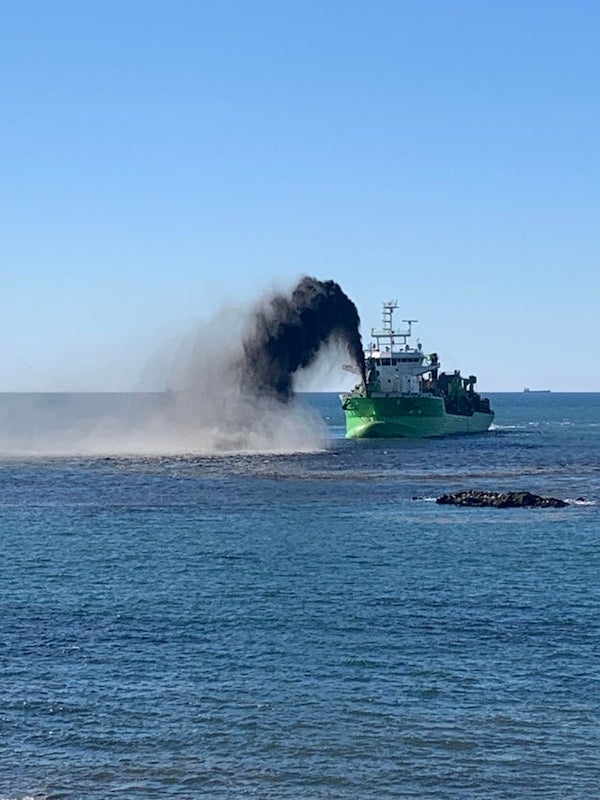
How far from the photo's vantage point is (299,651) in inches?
1253

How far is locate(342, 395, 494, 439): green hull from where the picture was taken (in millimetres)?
119188

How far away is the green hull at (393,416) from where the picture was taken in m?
119

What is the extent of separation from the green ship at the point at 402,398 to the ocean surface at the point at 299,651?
175 ft

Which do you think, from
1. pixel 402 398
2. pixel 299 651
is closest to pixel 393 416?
pixel 402 398

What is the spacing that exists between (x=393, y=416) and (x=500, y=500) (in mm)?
54351

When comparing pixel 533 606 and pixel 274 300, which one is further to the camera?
pixel 274 300

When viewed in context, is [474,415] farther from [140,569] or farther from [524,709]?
[524,709]

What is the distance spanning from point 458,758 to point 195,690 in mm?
7081

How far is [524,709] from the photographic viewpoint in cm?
2670

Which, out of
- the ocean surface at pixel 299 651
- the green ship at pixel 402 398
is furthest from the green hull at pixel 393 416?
the ocean surface at pixel 299 651

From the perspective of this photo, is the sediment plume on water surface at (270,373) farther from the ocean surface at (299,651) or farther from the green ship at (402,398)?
the ocean surface at (299,651)

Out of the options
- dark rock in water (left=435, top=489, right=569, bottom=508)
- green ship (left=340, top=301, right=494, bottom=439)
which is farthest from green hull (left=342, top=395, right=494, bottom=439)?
dark rock in water (left=435, top=489, right=569, bottom=508)

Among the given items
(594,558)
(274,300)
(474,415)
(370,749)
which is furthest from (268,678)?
(474,415)

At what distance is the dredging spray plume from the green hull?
36.9 ft
